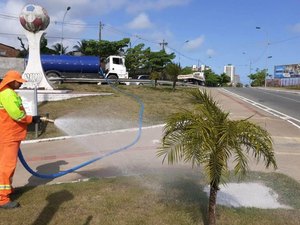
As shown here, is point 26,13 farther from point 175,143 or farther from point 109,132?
point 175,143

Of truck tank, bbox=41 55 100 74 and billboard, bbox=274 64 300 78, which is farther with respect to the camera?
billboard, bbox=274 64 300 78

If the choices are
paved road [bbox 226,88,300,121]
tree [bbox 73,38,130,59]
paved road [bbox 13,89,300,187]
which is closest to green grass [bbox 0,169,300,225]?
paved road [bbox 13,89,300,187]

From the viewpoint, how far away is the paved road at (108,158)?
7.20m

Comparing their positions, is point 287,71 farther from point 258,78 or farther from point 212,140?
point 212,140

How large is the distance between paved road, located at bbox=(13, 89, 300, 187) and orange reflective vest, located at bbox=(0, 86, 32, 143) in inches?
56.3

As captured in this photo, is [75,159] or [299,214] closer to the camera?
[299,214]

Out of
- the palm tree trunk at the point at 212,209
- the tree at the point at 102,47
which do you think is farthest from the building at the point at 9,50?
the palm tree trunk at the point at 212,209

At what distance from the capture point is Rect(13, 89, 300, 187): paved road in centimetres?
720

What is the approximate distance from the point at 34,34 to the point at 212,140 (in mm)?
13210

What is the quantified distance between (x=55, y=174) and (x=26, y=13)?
10.4 m

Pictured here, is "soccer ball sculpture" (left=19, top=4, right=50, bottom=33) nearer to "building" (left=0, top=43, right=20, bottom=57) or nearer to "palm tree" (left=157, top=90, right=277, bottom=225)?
"palm tree" (left=157, top=90, right=277, bottom=225)

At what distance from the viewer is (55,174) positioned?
695 cm

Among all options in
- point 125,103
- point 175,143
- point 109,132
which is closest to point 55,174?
point 175,143

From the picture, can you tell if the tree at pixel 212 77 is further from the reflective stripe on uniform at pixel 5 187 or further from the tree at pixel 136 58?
the reflective stripe on uniform at pixel 5 187
